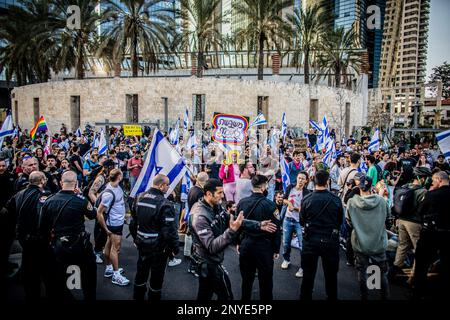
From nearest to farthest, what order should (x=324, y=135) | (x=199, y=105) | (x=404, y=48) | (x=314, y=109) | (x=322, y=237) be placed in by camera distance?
(x=322, y=237)
(x=324, y=135)
(x=199, y=105)
(x=314, y=109)
(x=404, y=48)

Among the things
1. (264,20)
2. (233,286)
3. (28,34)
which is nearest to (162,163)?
(233,286)

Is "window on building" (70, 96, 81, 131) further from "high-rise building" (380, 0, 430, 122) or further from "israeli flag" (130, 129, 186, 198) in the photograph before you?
"high-rise building" (380, 0, 430, 122)

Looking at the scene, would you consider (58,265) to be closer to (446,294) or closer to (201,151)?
(446,294)

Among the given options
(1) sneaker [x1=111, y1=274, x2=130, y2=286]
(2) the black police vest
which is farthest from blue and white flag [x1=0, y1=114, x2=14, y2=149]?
(2) the black police vest

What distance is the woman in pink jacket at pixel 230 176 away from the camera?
7466mm

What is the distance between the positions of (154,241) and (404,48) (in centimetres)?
6458

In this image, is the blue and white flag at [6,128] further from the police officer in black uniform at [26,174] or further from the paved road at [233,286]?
the paved road at [233,286]

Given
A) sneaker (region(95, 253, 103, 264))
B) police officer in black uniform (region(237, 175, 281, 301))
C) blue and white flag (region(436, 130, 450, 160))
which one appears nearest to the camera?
police officer in black uniform (region(237, 175, 281, 301))

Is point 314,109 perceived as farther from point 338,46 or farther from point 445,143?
point 445,143

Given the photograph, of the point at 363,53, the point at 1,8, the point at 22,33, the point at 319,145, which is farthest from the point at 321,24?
the point at 1,8

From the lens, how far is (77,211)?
403 cm

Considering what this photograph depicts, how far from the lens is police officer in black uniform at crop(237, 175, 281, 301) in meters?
3.78

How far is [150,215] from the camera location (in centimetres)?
389

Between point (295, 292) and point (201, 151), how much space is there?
642cm
